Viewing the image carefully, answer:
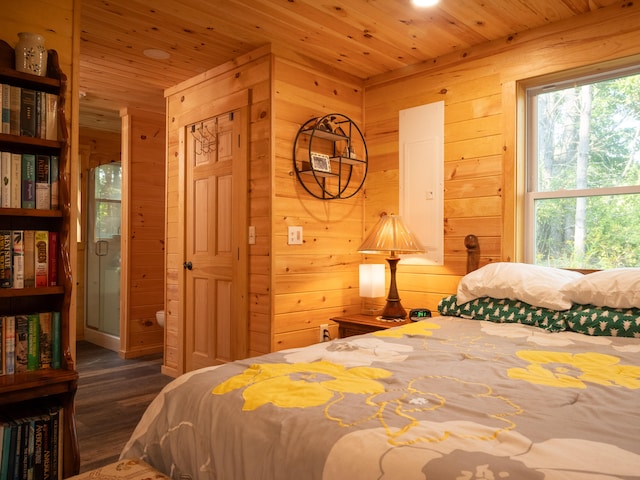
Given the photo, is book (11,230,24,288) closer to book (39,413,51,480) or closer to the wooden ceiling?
book (39,413,51,480)

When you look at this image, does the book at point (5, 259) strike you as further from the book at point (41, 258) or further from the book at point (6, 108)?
the book at point (6, 108)

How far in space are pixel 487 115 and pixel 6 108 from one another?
2.58 metres

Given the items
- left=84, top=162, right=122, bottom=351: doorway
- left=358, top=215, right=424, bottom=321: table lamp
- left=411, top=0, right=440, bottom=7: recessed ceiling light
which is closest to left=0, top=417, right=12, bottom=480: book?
left=358, top=215, right=424, bottom=321: table lamp

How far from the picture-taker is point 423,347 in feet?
5.88

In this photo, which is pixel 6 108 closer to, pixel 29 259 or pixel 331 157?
pixel 29 259

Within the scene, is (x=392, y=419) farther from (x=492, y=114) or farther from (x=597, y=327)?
(x=492, y=114)

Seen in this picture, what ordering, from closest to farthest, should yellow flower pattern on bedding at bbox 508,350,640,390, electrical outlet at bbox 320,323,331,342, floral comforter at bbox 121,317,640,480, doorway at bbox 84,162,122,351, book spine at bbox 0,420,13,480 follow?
1. floral comforter at bbox 121,317,640,480
2. yellow flower pattern on bedding at bbox 508,350,640,390
3. book spine at bbox 0,420,13,480
4. electrical outlet at bbox 320,323,331,342
5. doorway at bbox 84,162,122,351

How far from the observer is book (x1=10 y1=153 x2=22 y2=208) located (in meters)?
1.97

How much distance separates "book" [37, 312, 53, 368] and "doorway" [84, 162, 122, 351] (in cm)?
298

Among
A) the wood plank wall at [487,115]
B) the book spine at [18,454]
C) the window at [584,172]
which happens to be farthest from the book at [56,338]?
the window at [584,172]

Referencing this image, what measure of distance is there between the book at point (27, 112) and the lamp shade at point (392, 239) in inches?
76.2

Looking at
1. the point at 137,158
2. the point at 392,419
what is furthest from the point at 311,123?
the point at 392,419

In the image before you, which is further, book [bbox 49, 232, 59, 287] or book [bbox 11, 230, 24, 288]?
book [bbox 49, 232, 59, 287]

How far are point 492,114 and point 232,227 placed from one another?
1857mm
